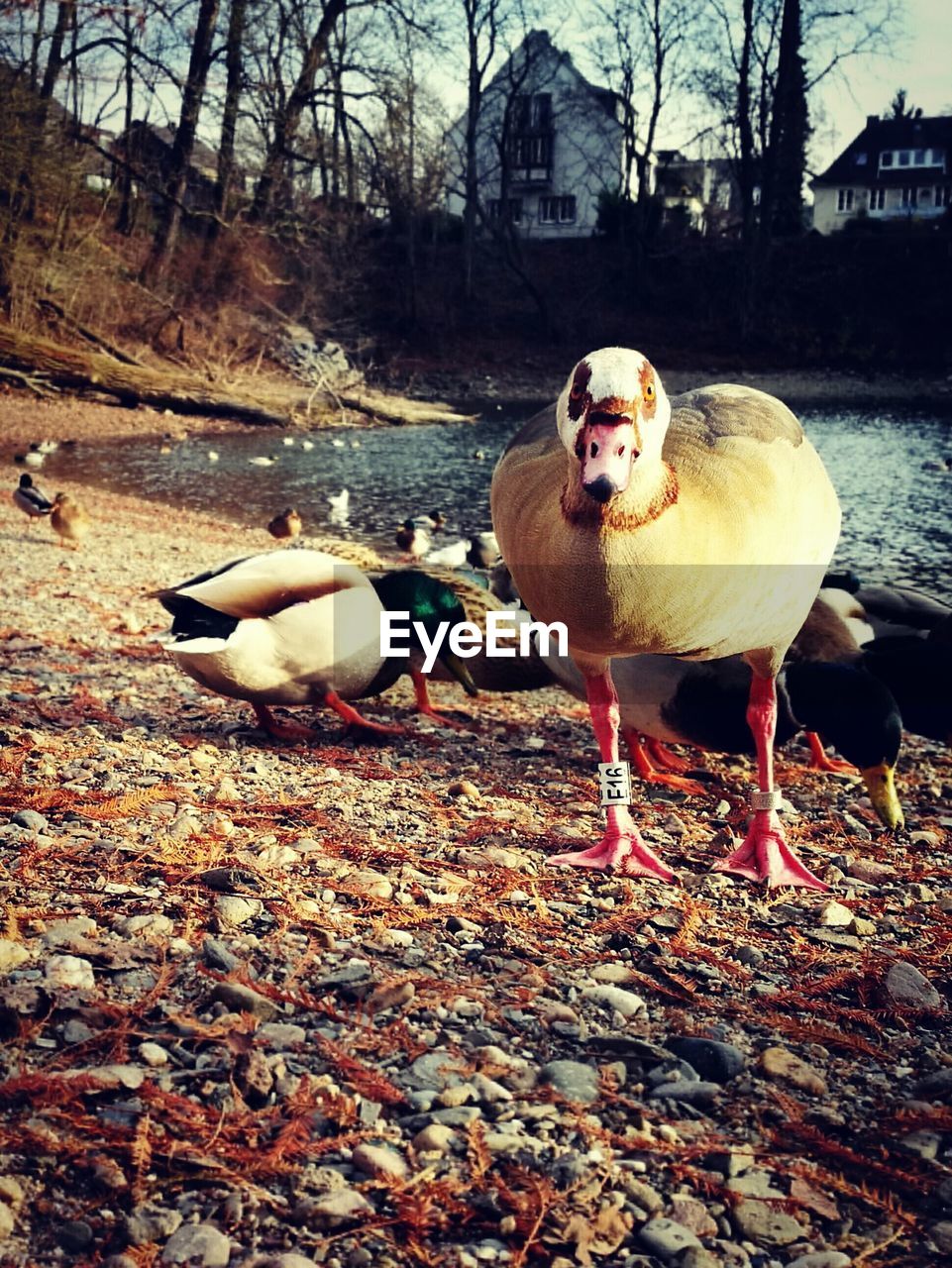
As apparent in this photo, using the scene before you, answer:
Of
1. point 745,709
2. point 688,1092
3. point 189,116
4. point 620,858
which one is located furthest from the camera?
point 189,116

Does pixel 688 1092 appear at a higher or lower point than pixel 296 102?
lower

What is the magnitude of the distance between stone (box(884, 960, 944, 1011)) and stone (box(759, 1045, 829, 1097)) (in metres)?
0.41

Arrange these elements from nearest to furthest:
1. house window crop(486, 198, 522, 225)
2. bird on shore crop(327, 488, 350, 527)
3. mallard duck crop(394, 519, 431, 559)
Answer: mallard duck crop(394, 519, 431, 559)
bird on shore crop(327, 488, 350, 527)
house window crop(486, 198, 522, 225)

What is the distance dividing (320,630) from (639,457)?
2.09 m

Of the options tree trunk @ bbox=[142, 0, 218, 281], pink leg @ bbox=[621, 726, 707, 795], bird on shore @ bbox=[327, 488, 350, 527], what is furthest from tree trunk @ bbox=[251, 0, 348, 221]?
pink leg @ bbox=[621, 726, 707, 795]

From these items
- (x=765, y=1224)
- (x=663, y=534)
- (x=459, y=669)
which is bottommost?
(x=765, y=1224)

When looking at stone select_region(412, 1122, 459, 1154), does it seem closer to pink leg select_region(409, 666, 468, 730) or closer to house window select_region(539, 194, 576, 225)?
pink leg select_region(409, 666, 468, 730)

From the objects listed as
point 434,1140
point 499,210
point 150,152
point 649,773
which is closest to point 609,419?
point 434,1140

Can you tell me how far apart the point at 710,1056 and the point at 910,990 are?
633 millimetres

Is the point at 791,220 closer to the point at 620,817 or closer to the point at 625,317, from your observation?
the point at 625,317

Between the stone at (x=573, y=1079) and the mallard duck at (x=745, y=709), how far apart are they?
6.71 feet

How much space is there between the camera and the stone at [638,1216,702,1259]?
1.75 metres

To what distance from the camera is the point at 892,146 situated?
59.8 m

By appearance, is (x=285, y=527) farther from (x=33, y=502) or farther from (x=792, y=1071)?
(x=792, y=1071)
